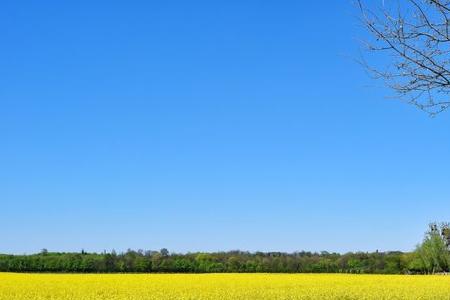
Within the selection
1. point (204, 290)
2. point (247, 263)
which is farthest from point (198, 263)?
point (204, 290)

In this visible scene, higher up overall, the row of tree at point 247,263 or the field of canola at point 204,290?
the row of tree at point 247,263

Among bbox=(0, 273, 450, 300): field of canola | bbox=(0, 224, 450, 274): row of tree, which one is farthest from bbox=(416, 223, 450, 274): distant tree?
bbox=(0, 273, 450, 300): field of canola

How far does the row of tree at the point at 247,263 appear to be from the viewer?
101938 millimetres

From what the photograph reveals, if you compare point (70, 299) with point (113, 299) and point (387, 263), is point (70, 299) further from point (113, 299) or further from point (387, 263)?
point (387, 263)

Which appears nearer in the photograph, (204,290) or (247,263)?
(204,290)

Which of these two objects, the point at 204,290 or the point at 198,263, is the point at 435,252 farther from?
the point at 204,290

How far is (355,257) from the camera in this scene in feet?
374

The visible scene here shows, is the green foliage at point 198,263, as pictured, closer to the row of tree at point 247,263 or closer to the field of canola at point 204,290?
the row of tree at point 247,263

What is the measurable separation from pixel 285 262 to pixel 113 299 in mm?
83645

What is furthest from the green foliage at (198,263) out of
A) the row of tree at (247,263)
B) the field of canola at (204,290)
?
the field of canola at (204,290)

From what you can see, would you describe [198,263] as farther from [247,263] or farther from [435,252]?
[435,252]

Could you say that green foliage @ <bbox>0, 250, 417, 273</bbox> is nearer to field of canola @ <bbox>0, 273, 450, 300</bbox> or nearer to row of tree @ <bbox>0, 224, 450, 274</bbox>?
row of tree @ <bbox>0, 224, 450, 274</bbox>

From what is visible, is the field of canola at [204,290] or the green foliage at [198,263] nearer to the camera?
the field of canola at [204,290]

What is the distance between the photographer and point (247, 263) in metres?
105
